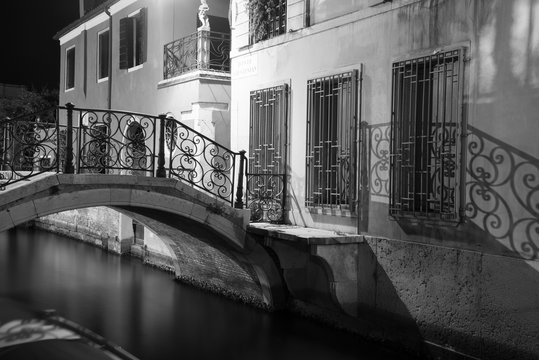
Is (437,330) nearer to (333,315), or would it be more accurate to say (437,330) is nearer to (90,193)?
(333,315)

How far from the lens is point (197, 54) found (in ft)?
41.0

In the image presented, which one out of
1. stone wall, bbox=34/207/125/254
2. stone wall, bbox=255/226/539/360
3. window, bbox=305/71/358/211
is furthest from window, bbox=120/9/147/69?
stone wall, bbox=255/226/539/360

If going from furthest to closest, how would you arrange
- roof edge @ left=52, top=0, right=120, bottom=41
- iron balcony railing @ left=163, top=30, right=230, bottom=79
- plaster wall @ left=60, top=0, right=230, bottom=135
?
roof edge @ left=52, top=0, right=120, bottom=41 < plaster wall @ left=60, top=0, right=230, bottom=135 < iron balcony railing @ left=163, top=30, right=230, bottom=79

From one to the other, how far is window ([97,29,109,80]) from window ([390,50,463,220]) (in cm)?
1166

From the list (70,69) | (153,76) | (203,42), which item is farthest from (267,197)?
(70,69)

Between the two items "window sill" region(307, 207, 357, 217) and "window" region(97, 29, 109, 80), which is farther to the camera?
"window" region(97, 29, 109, 80)

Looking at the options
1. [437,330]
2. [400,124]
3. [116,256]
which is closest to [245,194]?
[400,124]

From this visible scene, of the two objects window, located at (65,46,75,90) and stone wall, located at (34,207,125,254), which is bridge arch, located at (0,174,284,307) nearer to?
stone wall, located at (34,207,125,254)

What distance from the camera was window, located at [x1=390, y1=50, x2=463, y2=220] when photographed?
7.15 m

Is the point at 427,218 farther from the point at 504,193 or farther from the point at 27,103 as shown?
the point at 27,103

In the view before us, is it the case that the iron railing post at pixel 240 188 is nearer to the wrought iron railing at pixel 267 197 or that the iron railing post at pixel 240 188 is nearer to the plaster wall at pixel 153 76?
the wrought iron railing at pixel 267 197

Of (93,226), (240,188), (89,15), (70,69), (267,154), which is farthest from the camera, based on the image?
(70,69)

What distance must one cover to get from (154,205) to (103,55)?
10.6 metres

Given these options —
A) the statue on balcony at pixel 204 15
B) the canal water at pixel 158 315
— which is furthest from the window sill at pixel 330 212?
the statue on balcony at pixel 204 15
